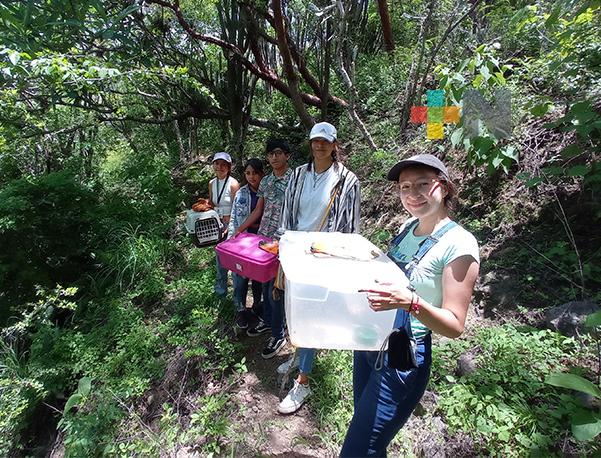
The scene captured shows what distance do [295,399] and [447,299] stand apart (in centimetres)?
161

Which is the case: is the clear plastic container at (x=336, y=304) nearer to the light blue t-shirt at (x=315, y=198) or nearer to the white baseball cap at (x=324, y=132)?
the light blue t-shirt at (x=315, y=198)

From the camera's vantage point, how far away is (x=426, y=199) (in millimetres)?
1191

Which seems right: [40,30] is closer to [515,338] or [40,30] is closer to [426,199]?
[426,199]

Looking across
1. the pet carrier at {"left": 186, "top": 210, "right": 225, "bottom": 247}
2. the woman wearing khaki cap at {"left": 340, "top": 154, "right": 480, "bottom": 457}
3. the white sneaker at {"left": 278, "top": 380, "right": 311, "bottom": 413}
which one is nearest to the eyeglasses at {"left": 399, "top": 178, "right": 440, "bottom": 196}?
the woman wearing khaki cap at {"left": 340, "top": 154, "right": 480, "bottom": 457}

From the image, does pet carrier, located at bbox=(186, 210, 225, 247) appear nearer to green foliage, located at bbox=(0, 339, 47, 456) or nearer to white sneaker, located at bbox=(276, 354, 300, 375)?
white sneaker, located at bbox=(276, 354, 300, 375)

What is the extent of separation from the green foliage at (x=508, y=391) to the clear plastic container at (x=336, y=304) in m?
1.25

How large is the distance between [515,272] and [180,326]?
317 centimetres

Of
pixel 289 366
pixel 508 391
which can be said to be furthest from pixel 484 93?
pixel 289 366

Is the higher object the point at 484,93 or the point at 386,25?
the point at 386,25

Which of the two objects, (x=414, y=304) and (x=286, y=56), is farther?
(x=286, y=56)

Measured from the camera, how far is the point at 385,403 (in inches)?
46.5

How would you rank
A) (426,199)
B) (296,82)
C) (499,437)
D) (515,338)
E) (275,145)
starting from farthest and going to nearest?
(296,82)
(275,145)
(515,338)
(499,437)
(426,199)

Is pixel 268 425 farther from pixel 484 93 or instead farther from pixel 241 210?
pixel 484 93

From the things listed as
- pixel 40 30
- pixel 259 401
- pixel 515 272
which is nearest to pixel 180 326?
pixel 259 401
